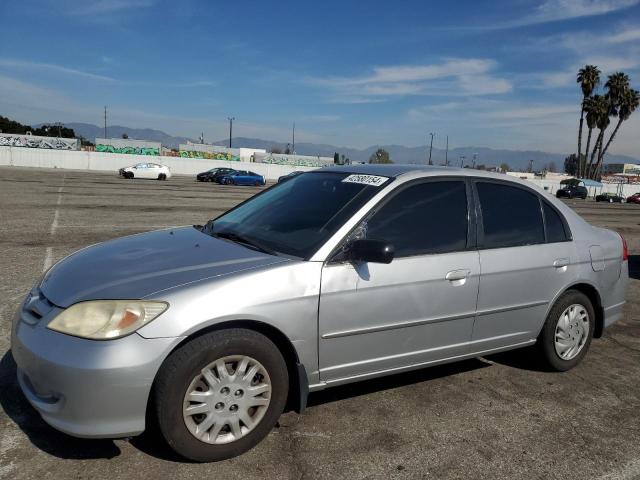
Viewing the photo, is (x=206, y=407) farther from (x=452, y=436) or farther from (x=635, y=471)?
(x=635, y=471)

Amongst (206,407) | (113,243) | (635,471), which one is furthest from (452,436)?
(113,243)

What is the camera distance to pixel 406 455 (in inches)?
117

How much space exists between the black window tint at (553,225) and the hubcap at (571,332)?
0.57m

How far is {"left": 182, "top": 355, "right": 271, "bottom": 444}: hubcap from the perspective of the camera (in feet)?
8.84

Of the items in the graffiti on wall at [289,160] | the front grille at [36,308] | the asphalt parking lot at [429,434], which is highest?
the graffiti on wall at [289,160]

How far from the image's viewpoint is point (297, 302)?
291 centimetres

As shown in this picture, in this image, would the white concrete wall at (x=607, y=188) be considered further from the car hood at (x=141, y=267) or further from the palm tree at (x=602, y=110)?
the car hood at (x=141, y=267)

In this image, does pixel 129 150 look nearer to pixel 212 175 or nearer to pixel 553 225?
pixel 212 175

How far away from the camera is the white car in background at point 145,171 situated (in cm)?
3781

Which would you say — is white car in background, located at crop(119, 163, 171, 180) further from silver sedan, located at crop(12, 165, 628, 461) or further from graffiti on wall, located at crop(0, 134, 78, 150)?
silver sedan, located at crop(12, 165, 628, 461)

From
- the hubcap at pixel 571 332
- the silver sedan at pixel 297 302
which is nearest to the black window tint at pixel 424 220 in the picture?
the silver sedan at pixel 297 302

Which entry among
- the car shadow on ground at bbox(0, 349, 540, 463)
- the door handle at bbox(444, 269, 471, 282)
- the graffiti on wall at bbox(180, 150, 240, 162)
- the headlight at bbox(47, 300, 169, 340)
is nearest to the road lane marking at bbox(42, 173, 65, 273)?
the car shadow on ground at bbox(0, 349, 540, 463)

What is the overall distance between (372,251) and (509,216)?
59.8 inches

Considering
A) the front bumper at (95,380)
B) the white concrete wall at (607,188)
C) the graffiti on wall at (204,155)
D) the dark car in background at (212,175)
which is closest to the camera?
the front bumper at (95,380)
